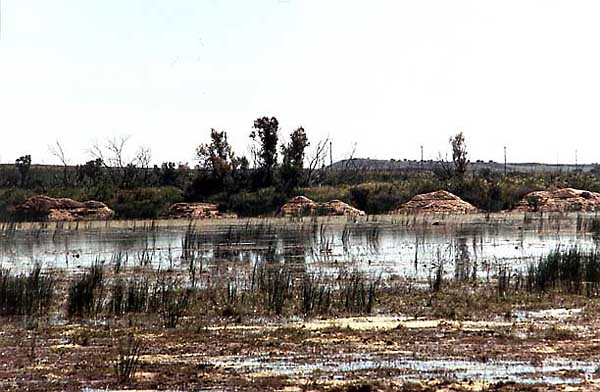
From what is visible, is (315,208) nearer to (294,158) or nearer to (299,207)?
(299,207)

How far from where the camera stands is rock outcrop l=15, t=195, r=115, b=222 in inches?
2328

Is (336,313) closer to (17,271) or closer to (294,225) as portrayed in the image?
(17,271)

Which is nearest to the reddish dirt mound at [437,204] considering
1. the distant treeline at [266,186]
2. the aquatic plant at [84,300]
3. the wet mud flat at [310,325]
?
the distant treeline at [266,186]

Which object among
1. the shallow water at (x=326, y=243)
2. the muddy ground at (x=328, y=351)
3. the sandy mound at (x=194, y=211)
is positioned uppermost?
the sandy mound at (x=194, y=211)

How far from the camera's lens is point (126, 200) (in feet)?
208

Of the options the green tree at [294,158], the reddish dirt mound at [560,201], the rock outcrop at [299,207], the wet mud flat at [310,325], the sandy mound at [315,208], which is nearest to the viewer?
the wet mud flat at [310,325]

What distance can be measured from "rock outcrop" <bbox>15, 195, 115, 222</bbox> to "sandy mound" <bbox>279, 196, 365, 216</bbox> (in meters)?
12.0

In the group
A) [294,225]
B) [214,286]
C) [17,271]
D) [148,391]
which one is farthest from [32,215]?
[148,391]

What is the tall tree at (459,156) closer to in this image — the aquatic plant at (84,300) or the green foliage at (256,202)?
the green foliage at (256,202)

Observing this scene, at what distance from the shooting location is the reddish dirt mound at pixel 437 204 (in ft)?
190

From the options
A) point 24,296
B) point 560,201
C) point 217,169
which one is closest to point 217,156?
point 217,169

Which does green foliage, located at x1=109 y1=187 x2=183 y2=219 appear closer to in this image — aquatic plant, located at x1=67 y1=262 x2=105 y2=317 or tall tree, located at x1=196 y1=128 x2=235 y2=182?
tall tree, located at x1=196 y1=128 x2=235 y2=182

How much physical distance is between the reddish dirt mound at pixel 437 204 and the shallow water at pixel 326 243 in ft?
15.8

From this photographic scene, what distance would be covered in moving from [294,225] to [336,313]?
101 feet
